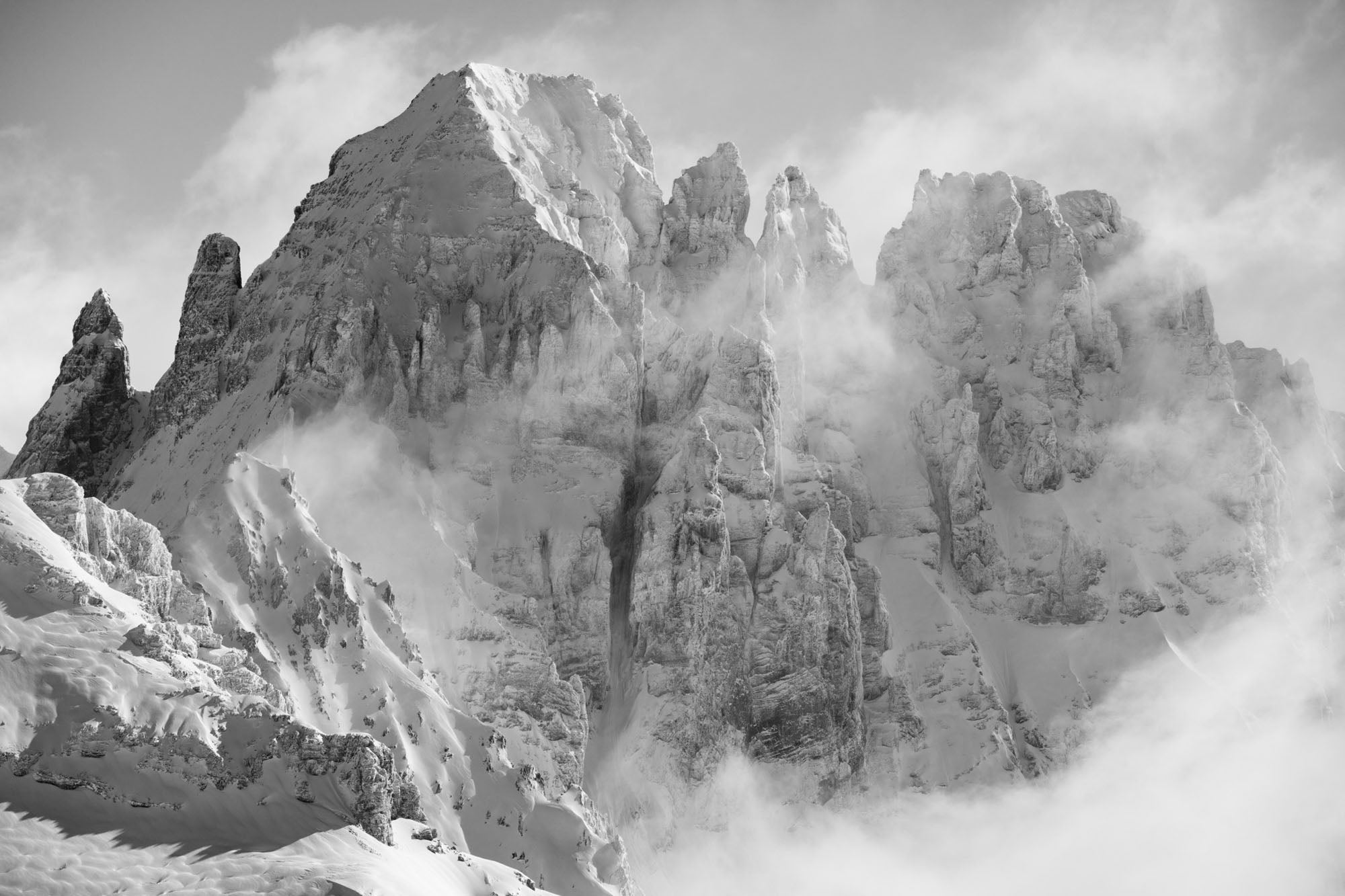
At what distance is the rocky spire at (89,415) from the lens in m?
184

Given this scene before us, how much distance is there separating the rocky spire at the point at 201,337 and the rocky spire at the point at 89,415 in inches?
231

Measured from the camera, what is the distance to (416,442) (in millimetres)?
162875

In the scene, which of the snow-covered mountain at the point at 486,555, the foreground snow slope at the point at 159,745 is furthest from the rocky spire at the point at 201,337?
the foreground snow slope at the point at 159,745

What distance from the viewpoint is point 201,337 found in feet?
608

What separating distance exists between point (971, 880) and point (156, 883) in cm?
11893

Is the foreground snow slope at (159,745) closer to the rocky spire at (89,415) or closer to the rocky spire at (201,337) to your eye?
the rocky spire at (201,337)

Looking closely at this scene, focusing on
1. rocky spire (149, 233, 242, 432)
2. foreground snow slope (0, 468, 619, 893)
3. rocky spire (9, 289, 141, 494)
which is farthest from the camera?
rocky spire (9, 289, 141, 494)

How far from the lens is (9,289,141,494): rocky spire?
184m

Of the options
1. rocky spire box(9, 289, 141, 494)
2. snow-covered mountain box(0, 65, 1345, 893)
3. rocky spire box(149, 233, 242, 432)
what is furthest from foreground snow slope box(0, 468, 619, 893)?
rocky spire box(9, 289, 141, 494)

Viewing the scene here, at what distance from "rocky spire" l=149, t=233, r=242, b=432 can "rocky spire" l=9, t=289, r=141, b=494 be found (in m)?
5.87

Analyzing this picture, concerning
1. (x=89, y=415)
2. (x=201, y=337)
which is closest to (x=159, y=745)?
(x=201, y=337)

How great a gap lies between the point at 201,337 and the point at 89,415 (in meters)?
17.4

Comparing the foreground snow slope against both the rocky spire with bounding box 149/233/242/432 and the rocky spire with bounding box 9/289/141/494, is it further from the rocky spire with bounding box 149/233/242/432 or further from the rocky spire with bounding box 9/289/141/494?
the rocky spire with bounding box 9/289/141/494

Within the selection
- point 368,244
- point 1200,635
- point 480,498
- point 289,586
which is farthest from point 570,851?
point 1200,635
